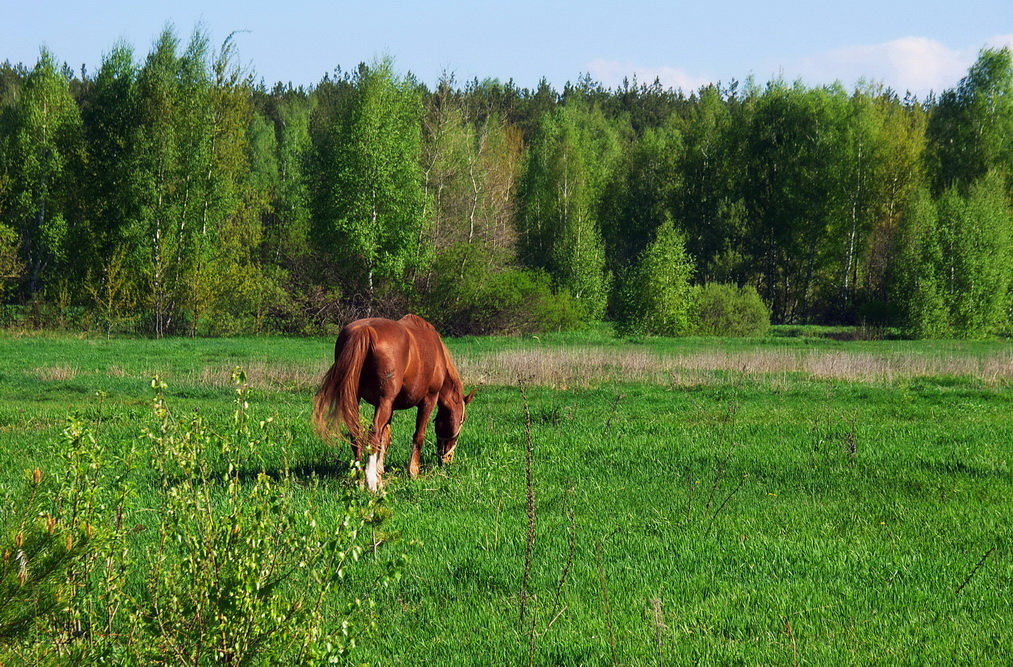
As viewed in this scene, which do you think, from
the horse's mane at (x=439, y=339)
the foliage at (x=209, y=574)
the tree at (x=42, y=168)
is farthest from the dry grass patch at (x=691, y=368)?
the tree at (x=42, y=168)

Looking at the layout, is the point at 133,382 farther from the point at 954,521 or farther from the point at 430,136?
the point at 430,136

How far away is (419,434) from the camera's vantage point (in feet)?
33.7

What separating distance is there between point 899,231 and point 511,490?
1832 inches

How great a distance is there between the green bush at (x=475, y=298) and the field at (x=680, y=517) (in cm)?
2126

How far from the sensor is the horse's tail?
29.1 ft

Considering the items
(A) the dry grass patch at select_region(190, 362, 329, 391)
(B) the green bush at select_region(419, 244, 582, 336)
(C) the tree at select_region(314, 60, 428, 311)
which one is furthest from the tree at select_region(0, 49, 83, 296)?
(A) the dry grass patch at select_region(190, 362, 329, 391)

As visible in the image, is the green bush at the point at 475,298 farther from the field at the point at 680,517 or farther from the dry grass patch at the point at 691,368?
the field at the point at 680,517

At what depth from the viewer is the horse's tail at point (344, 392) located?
8.88 metres

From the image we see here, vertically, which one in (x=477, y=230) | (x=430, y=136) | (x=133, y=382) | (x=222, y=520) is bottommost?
(x=133, y=382)

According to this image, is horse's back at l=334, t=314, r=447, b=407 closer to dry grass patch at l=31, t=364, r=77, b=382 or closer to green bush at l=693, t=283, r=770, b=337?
dry grass patch at l=31, t=364, r=77, b=382

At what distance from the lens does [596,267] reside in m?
52.8

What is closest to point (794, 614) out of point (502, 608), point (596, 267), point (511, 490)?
point (502, 608)

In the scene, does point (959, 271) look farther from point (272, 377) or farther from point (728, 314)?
point (272, 377)

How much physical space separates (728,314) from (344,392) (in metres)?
35.1
